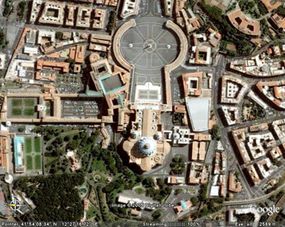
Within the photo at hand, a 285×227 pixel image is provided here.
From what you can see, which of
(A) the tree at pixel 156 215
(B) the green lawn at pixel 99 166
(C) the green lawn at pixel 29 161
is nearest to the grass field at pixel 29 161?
(C) the green lawn at pixel 29 161

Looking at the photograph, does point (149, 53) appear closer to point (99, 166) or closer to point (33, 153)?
point (99, 166)

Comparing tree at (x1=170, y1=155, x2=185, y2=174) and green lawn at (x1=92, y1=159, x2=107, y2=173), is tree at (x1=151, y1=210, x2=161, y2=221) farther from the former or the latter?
green lawn at (x1=92, y1=159, x2=107, y2=173)

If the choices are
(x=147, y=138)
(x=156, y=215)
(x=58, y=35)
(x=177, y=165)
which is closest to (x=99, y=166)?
(x=147, y=138)

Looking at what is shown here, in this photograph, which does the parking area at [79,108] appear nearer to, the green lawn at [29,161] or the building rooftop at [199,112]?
the green lawn at [29,161]

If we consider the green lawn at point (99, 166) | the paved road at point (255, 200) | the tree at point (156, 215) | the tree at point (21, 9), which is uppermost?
the tree at point (21, 9)

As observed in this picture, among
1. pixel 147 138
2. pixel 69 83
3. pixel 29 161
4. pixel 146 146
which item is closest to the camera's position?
pixel 146 146

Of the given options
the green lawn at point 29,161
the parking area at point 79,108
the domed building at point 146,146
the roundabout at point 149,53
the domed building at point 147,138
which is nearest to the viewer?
the domed building at point 146,146
